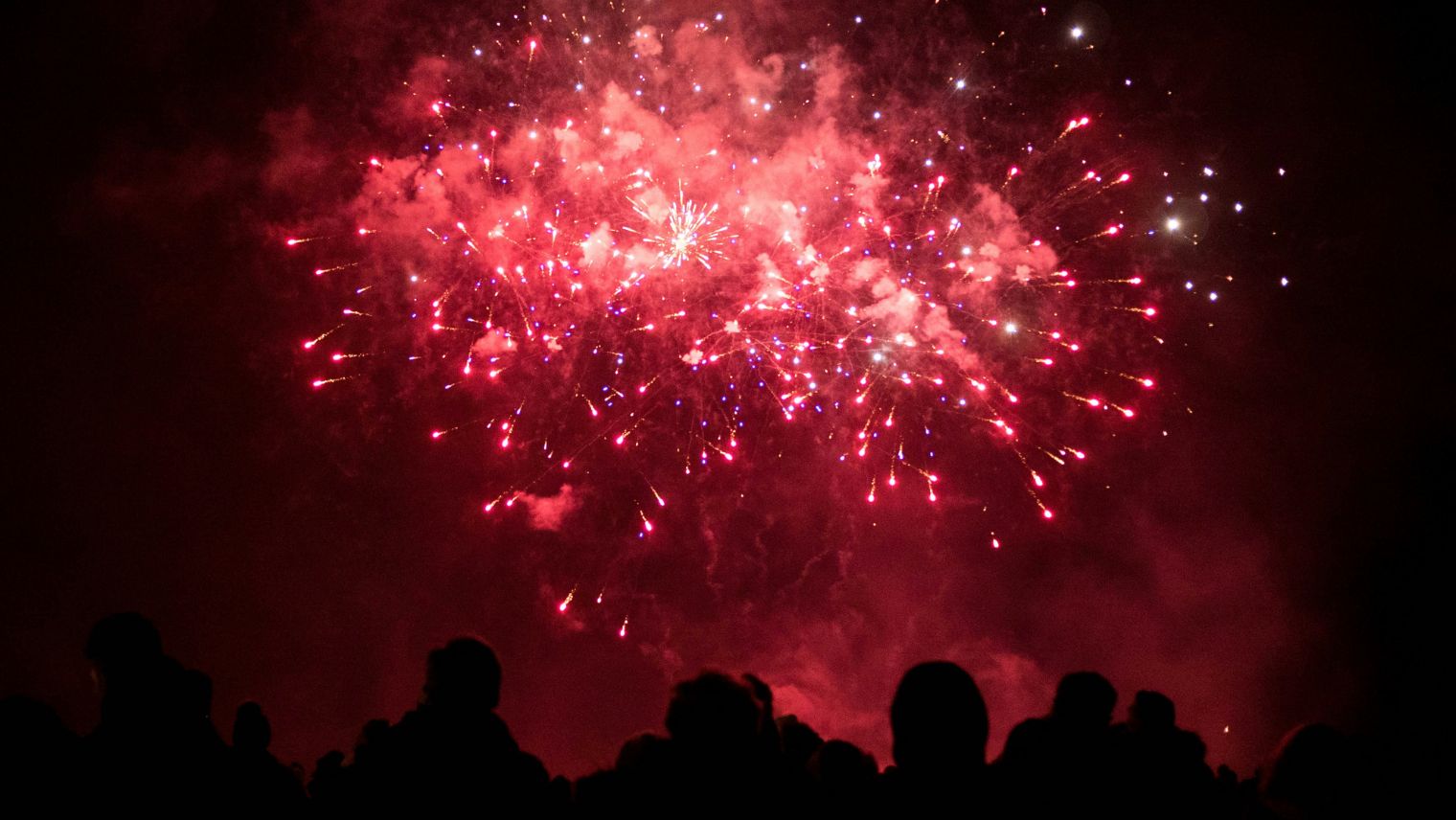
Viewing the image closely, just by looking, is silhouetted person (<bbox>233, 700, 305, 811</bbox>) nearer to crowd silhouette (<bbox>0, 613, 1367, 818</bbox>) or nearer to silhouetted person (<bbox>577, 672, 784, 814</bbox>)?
crowd silhouette (<bbox>0, 613, 1367, 818</bbox>)

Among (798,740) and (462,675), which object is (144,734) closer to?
(462,675)

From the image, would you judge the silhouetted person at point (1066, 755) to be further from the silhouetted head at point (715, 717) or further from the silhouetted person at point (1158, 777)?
the silhouetted head at point (715, 717)

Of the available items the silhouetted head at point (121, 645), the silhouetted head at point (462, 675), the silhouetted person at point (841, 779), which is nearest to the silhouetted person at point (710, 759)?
the silhouetted person at point (841, 779)

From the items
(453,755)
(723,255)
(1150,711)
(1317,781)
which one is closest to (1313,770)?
(1317,781)

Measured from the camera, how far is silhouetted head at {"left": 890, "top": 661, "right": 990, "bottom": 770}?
2117mm

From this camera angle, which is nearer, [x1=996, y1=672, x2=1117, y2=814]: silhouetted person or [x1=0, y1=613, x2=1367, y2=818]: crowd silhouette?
[x1=0, y1=613, x2=1367, y2=818]: crowd silhouette

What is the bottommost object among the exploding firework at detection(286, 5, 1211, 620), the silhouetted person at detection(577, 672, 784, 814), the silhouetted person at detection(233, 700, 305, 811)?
the silhouetted person at detection(233, 700, 305, 811)

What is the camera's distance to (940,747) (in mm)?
2117

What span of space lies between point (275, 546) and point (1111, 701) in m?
10.4

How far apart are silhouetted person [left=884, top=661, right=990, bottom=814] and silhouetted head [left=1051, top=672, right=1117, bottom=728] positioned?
1.05 metres

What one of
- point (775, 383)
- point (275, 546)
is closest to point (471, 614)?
point (275, 546)

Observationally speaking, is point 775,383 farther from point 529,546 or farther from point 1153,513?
point 1153,513

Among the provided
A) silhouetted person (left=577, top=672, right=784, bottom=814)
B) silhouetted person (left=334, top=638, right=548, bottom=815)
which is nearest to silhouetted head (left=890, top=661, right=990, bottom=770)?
silhouetted person (left=577, top=672, right=784, bottom=814)

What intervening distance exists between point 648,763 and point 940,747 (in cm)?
76
